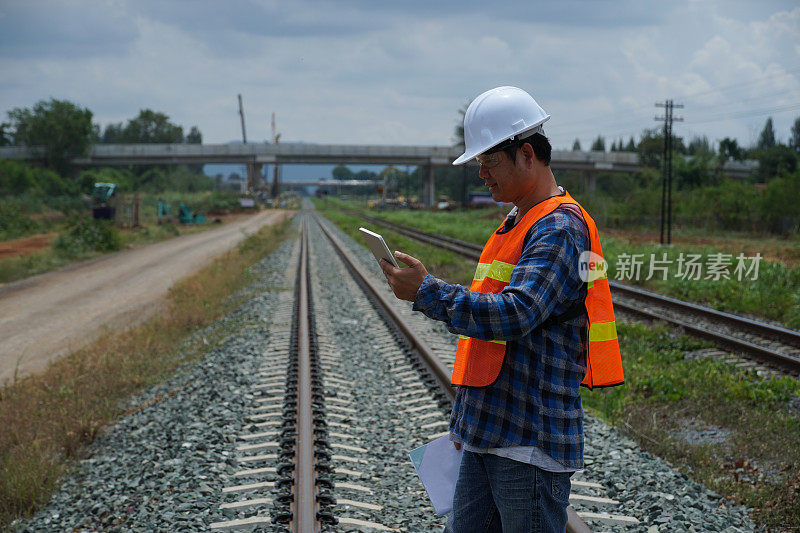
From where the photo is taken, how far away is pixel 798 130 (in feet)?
431

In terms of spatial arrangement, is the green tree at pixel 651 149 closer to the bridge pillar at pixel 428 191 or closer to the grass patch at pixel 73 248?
the bridge pillar at pixel 428 191

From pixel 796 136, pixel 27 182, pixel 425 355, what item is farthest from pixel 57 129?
pixel 796 136

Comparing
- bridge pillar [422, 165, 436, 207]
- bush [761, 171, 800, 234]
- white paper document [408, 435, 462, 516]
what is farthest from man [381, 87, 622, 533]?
bridge pillar [422, 165, 436, 207]

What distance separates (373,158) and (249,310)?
57.7 m

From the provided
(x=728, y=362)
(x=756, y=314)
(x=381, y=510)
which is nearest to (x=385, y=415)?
(x=381, y=510)

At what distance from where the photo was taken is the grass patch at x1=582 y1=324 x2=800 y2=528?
4258 millimetres

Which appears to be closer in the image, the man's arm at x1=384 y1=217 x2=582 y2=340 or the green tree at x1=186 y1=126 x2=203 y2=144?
the man's arm at x1=384 y1=217 x2=582 y2=340

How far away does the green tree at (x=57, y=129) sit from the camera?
214ft

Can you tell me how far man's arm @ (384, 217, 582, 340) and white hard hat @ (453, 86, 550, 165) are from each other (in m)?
0.29

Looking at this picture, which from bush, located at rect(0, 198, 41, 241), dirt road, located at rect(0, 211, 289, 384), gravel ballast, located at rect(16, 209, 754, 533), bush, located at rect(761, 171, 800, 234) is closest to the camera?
gravel ballast, located at rect(16, 209, 754, 533)

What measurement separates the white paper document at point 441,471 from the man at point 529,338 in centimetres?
27

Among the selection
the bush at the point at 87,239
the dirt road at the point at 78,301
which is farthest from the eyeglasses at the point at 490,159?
the bush at the point at 87,239

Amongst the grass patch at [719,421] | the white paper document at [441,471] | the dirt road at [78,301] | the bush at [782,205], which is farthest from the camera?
the bush at [782,205]

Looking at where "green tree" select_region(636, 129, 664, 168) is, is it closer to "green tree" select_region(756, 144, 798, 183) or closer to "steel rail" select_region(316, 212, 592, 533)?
"green tree" select_region(756, 144, 798, 183)
